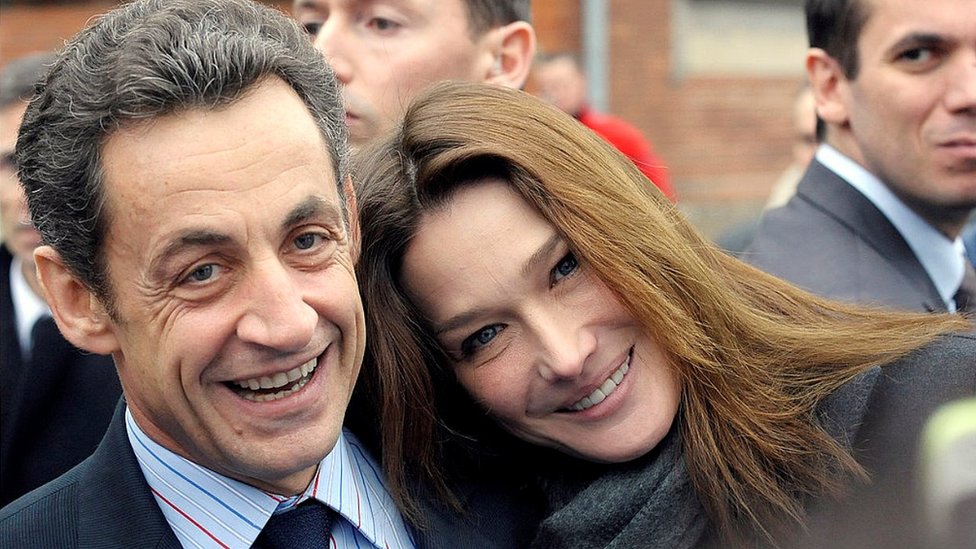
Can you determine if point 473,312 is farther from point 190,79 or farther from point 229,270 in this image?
point 190,79

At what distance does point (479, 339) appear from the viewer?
93.2 inches

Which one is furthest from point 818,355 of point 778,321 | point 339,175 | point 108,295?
point 108,295

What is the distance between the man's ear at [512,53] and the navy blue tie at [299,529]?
58.6 inches

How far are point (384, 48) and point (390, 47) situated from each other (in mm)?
16

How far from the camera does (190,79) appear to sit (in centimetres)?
186

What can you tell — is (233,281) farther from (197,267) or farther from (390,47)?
(390,47)

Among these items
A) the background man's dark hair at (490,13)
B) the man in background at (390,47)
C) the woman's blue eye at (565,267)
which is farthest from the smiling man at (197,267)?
the background man's dark hair at (490,13)

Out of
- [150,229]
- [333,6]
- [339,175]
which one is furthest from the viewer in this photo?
[333,6]

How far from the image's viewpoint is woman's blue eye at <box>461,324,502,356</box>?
234 centimetres

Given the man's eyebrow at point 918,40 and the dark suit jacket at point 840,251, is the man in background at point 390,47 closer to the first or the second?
the dark suit jacket at point 840,251

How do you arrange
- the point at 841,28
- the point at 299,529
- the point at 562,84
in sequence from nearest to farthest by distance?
the point at 299,529 → the point at 841,28 → the point at 562,84

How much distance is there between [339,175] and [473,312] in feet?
1.29

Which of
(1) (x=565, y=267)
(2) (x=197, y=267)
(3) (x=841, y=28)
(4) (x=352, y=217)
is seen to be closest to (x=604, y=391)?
Answer: (1) (x=565, y=267)

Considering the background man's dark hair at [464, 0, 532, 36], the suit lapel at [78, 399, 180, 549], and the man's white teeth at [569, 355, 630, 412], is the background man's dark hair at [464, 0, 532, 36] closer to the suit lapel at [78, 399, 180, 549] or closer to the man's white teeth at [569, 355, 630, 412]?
the man's white teeth at [569, 355, 630, 412]
